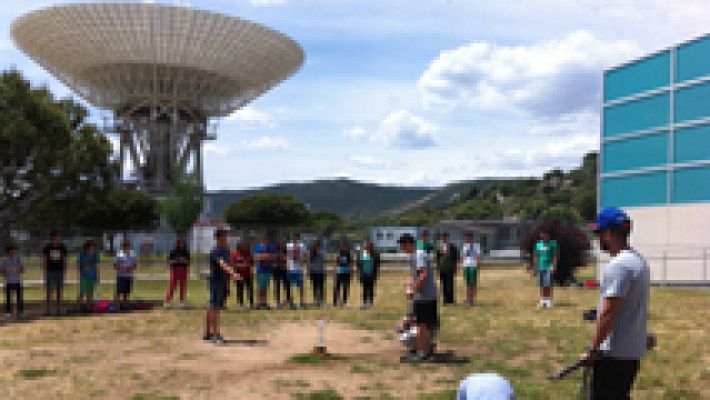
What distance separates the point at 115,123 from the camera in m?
86.5

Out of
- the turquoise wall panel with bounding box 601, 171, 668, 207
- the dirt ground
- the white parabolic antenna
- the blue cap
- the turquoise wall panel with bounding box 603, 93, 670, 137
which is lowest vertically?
the dirt ground

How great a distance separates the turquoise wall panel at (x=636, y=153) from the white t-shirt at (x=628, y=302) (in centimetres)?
2482

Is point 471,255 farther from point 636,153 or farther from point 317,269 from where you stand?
point 636,153

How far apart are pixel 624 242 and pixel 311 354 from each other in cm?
644

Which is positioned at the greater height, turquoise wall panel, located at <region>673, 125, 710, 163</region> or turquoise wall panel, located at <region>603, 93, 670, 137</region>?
turquoise wall panel, located at <region>603, 93, 670, 137</region>

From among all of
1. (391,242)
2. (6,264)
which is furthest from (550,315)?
(391,242)

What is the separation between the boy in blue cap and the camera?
439 cm

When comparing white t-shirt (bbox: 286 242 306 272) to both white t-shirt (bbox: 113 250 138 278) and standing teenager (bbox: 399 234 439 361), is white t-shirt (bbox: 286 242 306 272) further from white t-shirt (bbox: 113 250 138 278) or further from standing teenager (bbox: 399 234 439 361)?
standing teenager (bbox: 399 234 439 361)

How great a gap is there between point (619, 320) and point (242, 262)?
13.3 metres

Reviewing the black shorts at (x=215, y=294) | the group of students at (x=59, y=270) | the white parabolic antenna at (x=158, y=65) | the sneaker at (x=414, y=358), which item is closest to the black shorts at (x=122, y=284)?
the group of students at (x=59, y=270)

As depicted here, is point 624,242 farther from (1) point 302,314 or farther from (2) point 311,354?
(1) point 302,314

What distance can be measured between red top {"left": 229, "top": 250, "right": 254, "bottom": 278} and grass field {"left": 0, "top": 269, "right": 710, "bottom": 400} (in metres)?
1.21

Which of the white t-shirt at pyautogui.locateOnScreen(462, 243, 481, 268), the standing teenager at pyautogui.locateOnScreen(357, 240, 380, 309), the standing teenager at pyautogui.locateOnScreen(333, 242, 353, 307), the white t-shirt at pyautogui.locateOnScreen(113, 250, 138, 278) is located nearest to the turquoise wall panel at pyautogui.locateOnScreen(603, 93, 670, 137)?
the white t-shirt at pyautogui.locateOnScreen(462, 243, 481, 268)

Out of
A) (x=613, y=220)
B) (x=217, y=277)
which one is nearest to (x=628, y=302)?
(x=613, y=220)
